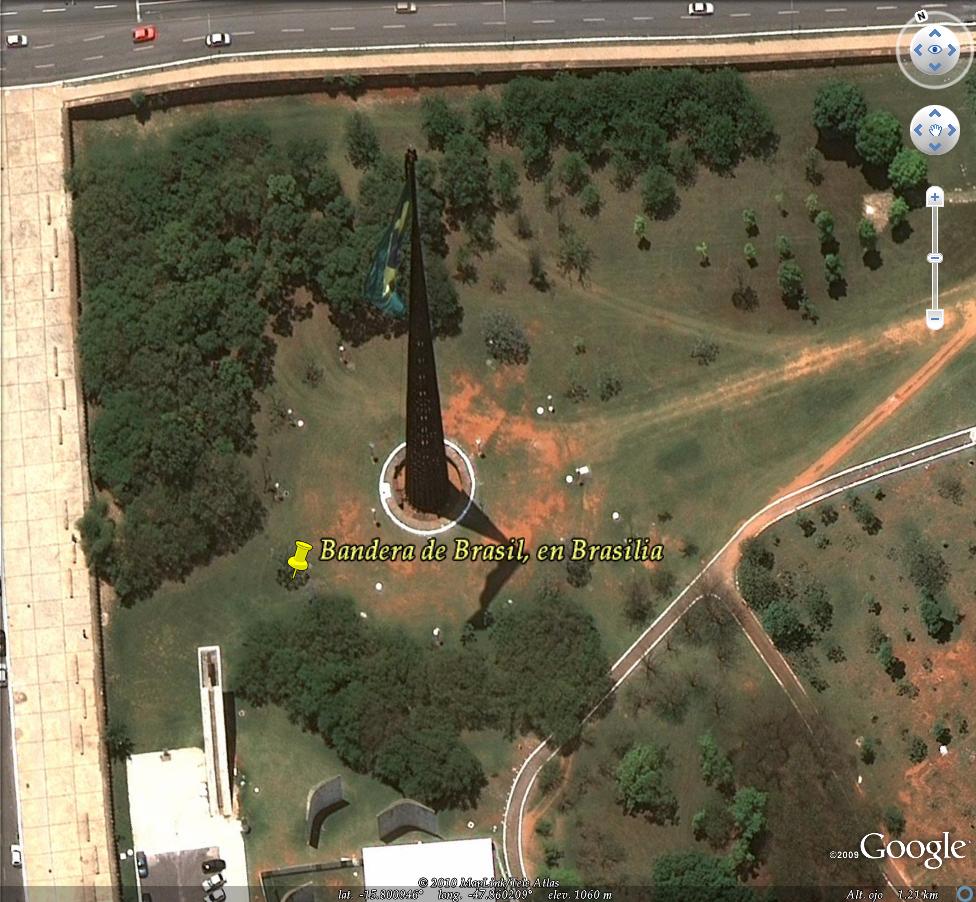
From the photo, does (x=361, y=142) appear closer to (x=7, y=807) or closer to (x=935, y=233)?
(x=935, y=233)

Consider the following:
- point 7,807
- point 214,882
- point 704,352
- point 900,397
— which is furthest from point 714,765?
point 7,807

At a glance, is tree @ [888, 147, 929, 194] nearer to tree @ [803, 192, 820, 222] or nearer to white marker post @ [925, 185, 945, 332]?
white marker post @ [925, 185, 945, 332]

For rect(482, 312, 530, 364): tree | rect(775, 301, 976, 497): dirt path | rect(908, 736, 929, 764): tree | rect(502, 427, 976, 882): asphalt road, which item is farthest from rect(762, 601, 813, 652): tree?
rect(482, 312, 530, 364): tree

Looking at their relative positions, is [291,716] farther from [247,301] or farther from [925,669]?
[925,669]

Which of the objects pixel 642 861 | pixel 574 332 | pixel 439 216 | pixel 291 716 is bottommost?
pixel 642 861

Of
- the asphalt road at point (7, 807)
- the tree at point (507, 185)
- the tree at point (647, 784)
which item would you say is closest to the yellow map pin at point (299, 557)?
the asphalt road at point (7, 807)

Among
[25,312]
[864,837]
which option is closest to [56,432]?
[25,312]
